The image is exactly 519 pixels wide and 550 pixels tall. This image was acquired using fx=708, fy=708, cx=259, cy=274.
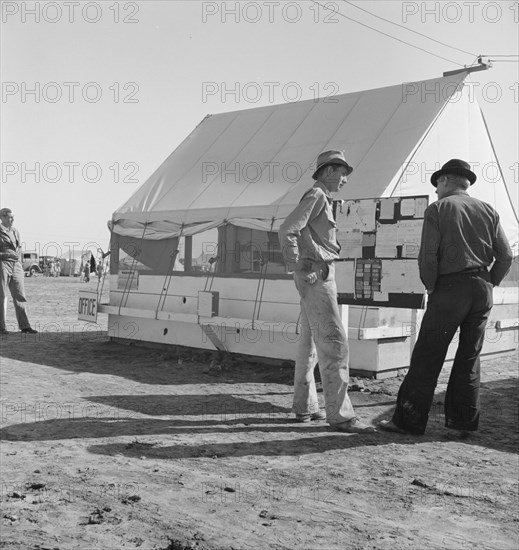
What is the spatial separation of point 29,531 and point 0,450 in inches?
64.9

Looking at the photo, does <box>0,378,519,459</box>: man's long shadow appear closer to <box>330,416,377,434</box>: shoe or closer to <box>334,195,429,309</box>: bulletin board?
<box>330,416,377,434</box>: shoe

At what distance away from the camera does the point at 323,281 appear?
18.9 feet

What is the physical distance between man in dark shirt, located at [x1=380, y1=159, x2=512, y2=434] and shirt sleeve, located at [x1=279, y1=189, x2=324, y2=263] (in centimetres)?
90

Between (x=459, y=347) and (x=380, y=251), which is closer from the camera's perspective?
(x=459, y=347)

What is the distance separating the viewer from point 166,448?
5113 mm

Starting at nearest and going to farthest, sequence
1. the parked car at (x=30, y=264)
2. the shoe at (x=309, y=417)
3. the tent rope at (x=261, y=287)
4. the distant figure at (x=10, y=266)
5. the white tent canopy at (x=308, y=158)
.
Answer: the shoe at (x=309, y=417)
the white tent canopy at (x=308, y=158)
the tent rope at (x=261, y=287)
the distant figure at (x=10, y=266)
the parked car at (x=30, y=264)

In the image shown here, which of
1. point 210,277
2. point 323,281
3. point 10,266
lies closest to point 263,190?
point 210,277

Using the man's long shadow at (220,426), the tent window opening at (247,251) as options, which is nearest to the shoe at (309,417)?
the man's long shadow at (220,426)

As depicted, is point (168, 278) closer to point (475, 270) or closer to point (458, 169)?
point (458, 169)

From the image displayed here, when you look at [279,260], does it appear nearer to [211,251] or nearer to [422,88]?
[211,251]

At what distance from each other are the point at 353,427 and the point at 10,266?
8.97m

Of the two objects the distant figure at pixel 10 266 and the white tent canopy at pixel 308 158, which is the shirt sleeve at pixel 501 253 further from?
the distant figure at pixel 10 266

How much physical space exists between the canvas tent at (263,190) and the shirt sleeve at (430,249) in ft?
9.59

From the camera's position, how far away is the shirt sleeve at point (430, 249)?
5492mm
